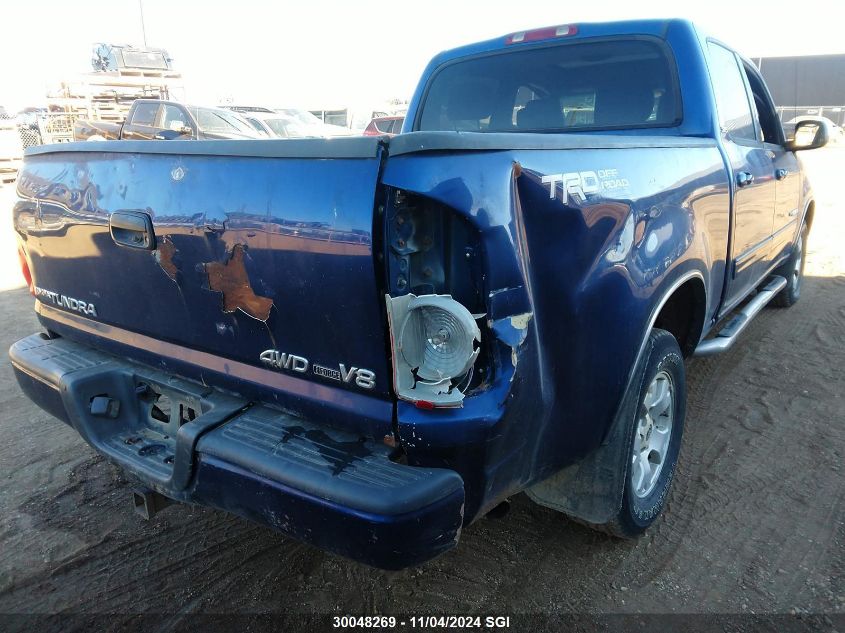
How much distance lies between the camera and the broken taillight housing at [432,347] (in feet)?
5.37

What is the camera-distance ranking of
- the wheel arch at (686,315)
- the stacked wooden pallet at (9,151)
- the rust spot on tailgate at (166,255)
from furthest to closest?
the stacked wooden pallet at (9,151) → the wheel arch at (686,315) → the rust spot on tailgate at (166,255)

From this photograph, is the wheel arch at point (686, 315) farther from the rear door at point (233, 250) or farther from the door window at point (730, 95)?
the rear door at point (233, 250)

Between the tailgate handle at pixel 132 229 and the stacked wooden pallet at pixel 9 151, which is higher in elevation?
the tailgate handle at pixel 132 229

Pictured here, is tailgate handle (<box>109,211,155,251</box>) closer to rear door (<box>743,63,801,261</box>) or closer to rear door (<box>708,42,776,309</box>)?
rear door (<box>708,42,776,309</box>)

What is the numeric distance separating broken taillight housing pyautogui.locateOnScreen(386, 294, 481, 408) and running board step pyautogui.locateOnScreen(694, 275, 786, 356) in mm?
1897

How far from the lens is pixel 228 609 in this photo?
2.33 meters

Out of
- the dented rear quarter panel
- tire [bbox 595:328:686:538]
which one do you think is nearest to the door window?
the dented rear quarter panel

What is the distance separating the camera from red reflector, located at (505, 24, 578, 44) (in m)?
3.45

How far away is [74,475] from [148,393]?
1.10 metres

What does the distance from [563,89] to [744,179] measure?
1.03 m

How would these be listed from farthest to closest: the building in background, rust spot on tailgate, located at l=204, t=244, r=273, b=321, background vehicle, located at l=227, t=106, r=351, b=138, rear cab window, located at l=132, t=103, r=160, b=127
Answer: the building in background < background vehicle, located at l=227, t=106, r=351, b=138 < rear cab window, located at l=132, t=103, r=160, b=127 < rust spot on tailgate, located at l=204, t=244, r=273, b=321

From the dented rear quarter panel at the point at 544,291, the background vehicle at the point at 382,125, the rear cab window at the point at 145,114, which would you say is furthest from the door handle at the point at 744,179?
the rear cab window at the point at 145,114

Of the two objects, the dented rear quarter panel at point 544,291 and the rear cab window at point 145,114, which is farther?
the rear cab window at point 145,114

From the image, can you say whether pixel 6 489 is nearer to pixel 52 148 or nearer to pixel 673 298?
pixel 52 148
